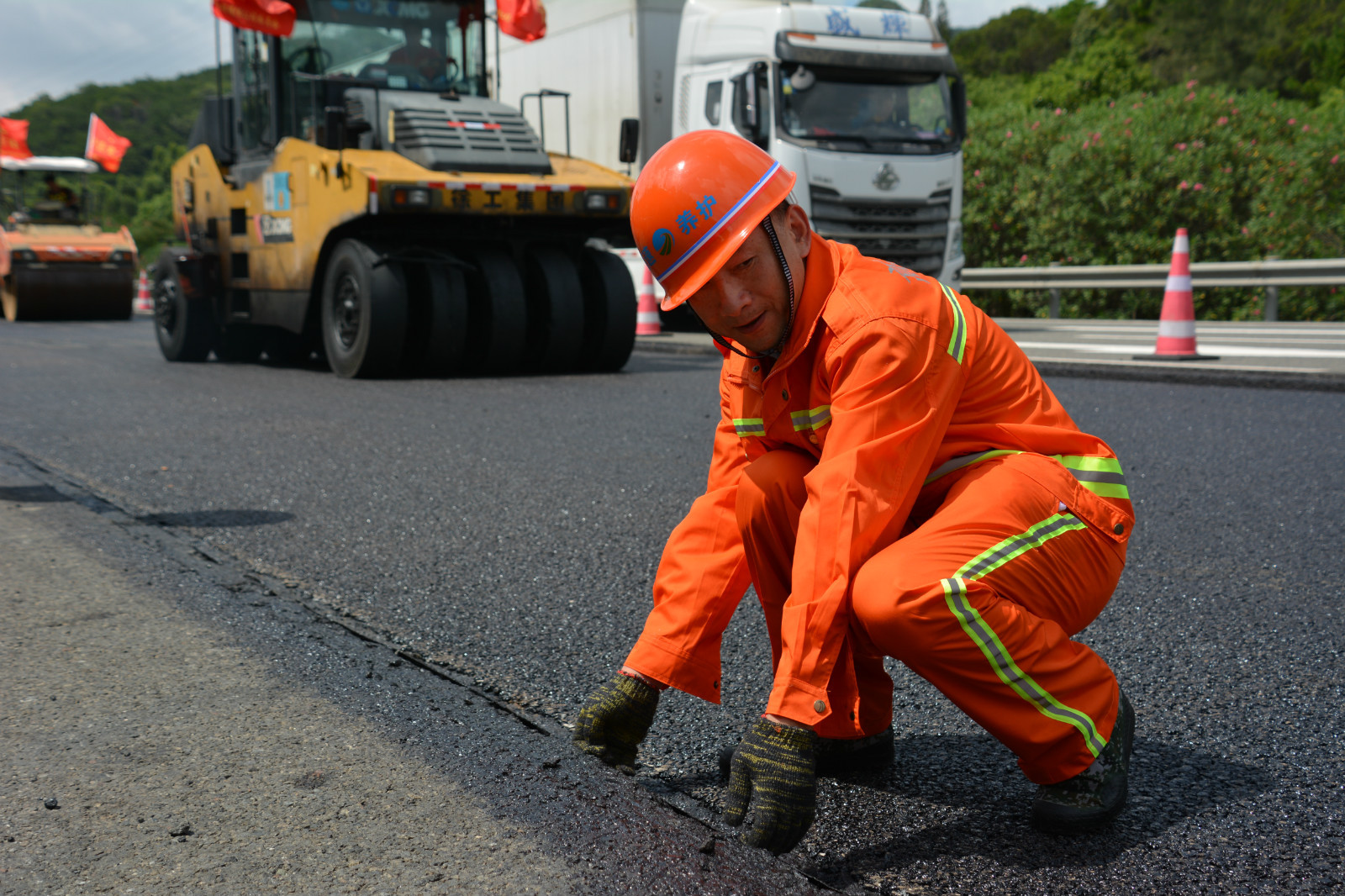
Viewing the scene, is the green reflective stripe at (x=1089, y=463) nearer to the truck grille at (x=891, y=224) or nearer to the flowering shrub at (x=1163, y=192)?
the truck grille at (x=891, y=224)

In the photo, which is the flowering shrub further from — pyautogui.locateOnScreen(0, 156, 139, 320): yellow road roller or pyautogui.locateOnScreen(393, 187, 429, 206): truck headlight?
pyautogui.locateOnScreen(0, 156, 139, 320): yellow road roller

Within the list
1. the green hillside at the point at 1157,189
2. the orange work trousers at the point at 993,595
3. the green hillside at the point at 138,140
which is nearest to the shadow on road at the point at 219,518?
the orange work trousers at the point at 993,595

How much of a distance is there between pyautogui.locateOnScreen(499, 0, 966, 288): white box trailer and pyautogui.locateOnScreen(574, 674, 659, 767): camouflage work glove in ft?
32.2

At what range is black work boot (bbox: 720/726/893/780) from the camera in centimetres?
219

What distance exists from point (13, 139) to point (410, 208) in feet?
59.4

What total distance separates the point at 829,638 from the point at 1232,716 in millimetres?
1087

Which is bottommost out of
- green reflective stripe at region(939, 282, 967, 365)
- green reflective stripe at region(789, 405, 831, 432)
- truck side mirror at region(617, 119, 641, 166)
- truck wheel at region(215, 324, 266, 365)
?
truck wheel at region(215, 324, 266, 365)

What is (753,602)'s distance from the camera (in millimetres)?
3262

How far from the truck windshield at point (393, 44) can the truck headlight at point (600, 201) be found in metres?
1.71

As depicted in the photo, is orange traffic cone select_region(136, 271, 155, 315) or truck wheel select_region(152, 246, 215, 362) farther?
orange traffic cone select_region(136, 271, 155, 315)

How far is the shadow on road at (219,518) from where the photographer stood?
423cm

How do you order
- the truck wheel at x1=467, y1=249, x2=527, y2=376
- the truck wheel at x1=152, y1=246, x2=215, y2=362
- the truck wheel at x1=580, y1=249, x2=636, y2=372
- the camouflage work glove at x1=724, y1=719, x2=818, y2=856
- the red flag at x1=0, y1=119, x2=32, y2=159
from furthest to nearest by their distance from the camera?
the red flag at x1=0, y1=119, x2=32, y2=159 → the truck wheel at x1=152, y1=246, x2=215, y2=362 → the truck wheel at x1=580, y1=249, x2=636, y2=372 → the truck wheel at x1=467, y1=249, x2=527, y2=376 → the camouflage work glove at x1=724, y1=719, x2=818, y2=856

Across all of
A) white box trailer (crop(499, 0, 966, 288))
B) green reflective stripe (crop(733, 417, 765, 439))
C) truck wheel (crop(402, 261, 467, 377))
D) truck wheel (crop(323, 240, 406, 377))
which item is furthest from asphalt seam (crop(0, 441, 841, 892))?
white box trailer (crop(499, 0, 966, 288))

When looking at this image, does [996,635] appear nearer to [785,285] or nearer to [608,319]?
[785,285]
